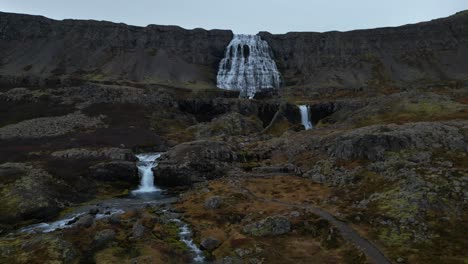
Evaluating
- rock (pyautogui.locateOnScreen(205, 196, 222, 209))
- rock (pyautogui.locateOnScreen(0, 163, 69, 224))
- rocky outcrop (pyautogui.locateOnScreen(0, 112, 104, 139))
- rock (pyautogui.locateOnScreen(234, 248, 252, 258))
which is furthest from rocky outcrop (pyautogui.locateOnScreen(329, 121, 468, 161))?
rocky outcrop (pyautogui.locateOnScreen(0, 112, 104, 139))

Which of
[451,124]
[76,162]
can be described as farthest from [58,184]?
[451,124]

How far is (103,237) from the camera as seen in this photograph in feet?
131

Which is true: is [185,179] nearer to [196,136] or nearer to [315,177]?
[315,177]

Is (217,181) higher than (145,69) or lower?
lower

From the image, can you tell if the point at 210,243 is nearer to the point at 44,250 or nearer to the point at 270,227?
the point at 270,227

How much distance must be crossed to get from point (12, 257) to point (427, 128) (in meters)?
59.2

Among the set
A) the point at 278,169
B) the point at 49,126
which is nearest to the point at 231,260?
the point at 278,169

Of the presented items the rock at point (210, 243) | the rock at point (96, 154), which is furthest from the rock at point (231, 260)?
the rock at point (96, 154)

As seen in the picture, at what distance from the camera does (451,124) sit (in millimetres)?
67125

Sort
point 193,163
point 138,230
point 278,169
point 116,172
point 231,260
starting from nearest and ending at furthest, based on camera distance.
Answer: point 231,260 < point 138,230 < point 116,172 < point 193,163 < point 278,169

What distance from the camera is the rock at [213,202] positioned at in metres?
53.8

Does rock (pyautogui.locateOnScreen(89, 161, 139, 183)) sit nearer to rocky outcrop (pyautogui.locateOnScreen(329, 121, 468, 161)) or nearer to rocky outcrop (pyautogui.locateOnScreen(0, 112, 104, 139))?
rocky outcrop (pyautogui.locateOnScreen(329, 121, 468, 161))

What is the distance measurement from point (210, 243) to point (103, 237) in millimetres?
10544

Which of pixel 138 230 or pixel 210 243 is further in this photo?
pixel 138 230
